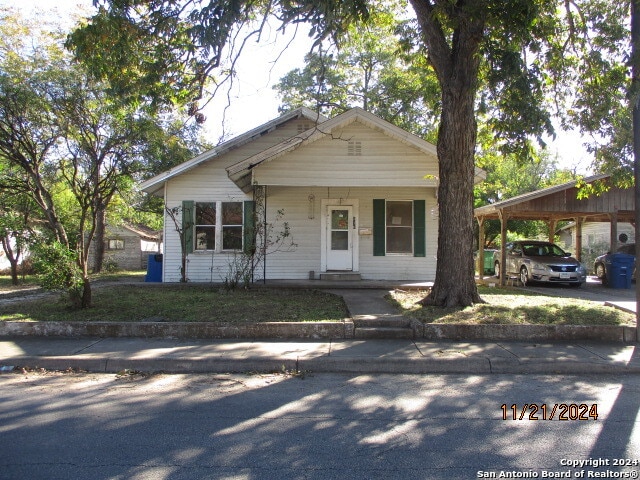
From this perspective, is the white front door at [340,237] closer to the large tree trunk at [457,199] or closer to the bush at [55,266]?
the large tree trunk at [457,199]

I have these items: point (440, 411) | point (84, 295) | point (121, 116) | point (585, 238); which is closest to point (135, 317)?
point (84, 295)

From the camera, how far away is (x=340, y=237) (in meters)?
14.5

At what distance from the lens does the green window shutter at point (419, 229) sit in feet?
47.3

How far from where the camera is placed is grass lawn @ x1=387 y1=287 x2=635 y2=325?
8.09 metres

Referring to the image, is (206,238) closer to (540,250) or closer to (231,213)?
(231,213)

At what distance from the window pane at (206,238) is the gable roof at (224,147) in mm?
1950

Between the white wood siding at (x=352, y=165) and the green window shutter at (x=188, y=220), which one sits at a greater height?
the white wood siding at (x=352, y=165)

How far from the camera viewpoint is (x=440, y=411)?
15.7 ft

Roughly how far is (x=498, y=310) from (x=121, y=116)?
28.3 feet

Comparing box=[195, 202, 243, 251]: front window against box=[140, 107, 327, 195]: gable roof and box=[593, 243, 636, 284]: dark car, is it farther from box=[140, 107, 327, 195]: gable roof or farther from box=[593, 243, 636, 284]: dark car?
box=[593, 243, 636, 284]: dark car

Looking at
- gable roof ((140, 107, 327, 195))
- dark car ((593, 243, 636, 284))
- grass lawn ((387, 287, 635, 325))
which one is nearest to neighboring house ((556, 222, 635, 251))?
dark car ((593, 243, 636, 284))

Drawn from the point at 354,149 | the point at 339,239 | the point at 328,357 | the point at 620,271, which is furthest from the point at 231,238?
the point at 620,271

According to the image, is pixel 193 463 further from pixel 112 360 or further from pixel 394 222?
pixel 394 222

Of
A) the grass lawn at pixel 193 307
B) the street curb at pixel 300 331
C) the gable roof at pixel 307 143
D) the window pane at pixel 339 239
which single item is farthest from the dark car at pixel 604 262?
the grass lawn at pixel 193 307
